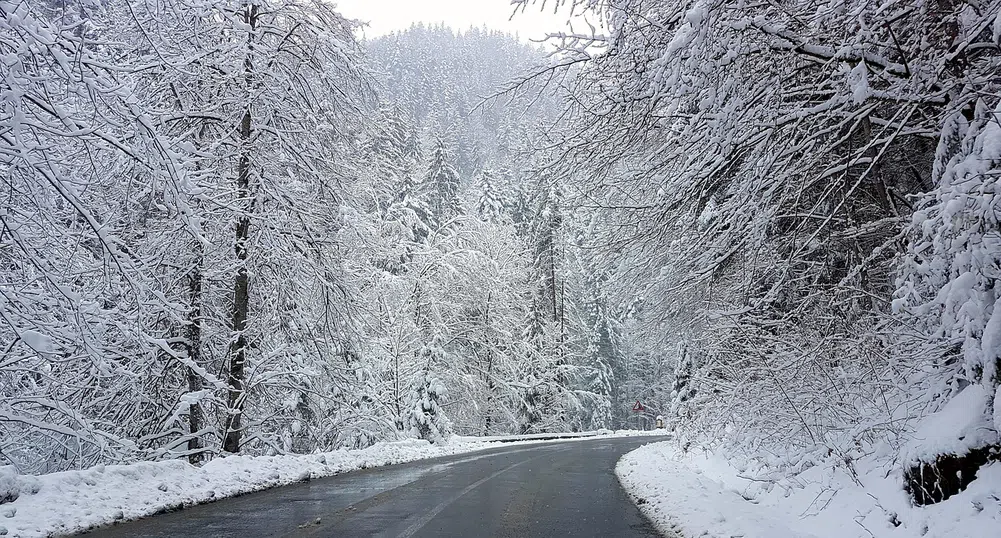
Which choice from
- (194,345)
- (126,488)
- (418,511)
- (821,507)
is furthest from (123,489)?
(821,507)

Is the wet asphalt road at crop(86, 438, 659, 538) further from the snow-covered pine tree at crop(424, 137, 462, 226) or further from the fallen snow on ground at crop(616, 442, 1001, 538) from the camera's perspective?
the snow-covered pine tree at crop(424, 137, 462, 226)

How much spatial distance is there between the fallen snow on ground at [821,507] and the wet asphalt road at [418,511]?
24.2 inches

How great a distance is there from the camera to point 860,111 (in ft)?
18.7

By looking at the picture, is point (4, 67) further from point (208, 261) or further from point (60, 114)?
point (208, 261)

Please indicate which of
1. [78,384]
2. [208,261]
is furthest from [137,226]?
[78,384]

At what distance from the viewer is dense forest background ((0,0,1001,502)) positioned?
5.50 meters

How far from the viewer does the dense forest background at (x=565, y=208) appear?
5.50 metres

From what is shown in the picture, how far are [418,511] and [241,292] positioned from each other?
752 cm

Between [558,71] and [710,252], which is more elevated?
[558,71]

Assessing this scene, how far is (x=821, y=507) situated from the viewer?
7.48m

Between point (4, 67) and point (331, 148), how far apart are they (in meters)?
9.74

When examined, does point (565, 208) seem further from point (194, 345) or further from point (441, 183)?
point (441, 183)

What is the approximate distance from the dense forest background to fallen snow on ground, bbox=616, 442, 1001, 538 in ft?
1.26

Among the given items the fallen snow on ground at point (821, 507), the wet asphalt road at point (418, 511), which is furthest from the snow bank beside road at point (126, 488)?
the fallen snow on ground at point (821, 507)
